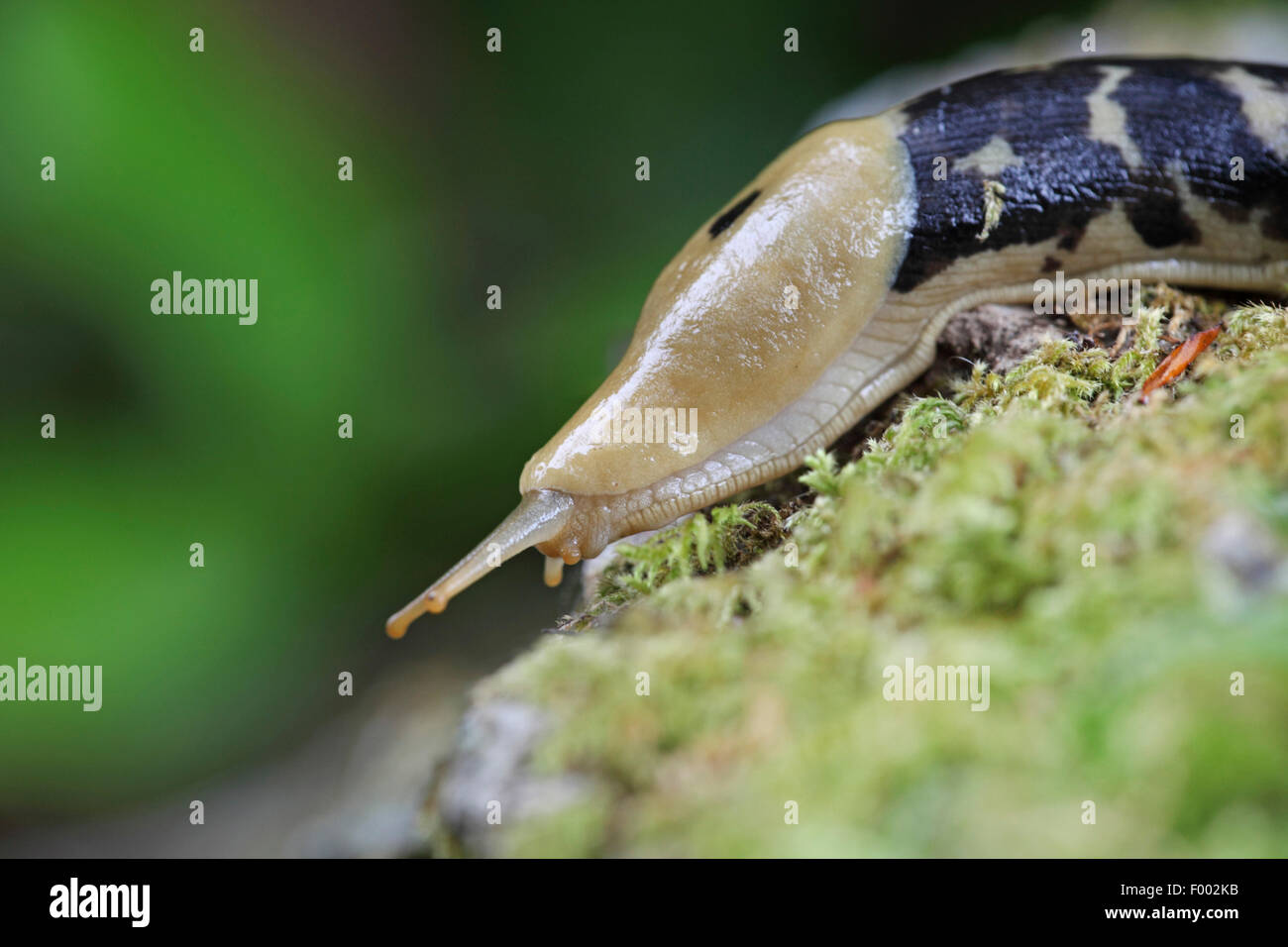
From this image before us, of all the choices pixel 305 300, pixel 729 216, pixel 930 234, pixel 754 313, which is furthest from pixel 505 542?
pixel 305 300

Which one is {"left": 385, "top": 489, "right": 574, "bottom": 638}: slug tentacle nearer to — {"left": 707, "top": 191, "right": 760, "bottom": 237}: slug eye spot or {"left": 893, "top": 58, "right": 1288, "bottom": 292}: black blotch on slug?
{"left": 707, "top": 191, "right": 760, "bottom": 237}: slug eye spot

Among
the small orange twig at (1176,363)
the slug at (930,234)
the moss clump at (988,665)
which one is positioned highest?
the slug at (930,234)

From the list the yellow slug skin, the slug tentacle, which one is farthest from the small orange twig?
the slug tentacle

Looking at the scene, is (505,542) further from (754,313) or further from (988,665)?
(988,665)

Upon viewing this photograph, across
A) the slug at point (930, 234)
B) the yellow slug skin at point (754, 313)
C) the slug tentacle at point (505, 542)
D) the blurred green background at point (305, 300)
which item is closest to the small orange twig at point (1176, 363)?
the slug at point (930, 234)

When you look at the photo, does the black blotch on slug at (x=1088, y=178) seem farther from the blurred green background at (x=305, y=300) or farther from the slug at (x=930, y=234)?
the blurred green background at (x=305, y=300)

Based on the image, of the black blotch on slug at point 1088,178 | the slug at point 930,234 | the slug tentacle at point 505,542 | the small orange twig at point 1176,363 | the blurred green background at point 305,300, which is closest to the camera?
the small orange twig at point 1176,363

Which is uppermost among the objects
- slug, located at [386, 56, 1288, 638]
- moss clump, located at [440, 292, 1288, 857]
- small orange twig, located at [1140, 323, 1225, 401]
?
slug, located at [386, 56, 1288, 638]
